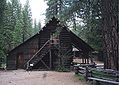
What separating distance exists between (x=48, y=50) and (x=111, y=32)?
17.6 m

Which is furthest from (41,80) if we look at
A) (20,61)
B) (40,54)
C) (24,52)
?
(20,61)

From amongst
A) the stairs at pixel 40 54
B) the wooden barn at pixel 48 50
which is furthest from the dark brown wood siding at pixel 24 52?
the stairs at pixel 40 54

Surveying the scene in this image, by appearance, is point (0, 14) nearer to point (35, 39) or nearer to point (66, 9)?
point (35, 39)

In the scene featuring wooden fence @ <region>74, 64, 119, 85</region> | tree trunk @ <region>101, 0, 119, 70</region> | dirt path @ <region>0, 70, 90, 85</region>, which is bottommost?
dirt path @ <region>0, 70, 90, 85</region>

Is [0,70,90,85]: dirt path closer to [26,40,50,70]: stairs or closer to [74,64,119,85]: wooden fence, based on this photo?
[74,64,119,85]: wooden fence

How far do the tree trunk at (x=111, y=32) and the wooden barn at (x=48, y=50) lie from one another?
15.5 m

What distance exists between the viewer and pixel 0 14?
37.2 meters

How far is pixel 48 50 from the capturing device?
31953 mm

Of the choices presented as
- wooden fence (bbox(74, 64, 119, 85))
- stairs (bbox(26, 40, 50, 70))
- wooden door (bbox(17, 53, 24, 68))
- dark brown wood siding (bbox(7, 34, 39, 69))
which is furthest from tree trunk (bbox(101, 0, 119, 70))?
wooden door (bbox(17, 53, 24, 68))

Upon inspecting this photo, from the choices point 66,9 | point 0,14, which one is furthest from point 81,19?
point 0,14

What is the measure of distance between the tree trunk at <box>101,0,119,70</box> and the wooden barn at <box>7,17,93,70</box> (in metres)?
15.5

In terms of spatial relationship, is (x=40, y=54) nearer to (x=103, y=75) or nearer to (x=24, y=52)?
(x=24, y=52)

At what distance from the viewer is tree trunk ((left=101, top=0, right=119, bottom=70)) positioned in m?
14.4

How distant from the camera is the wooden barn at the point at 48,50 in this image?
3195cm
